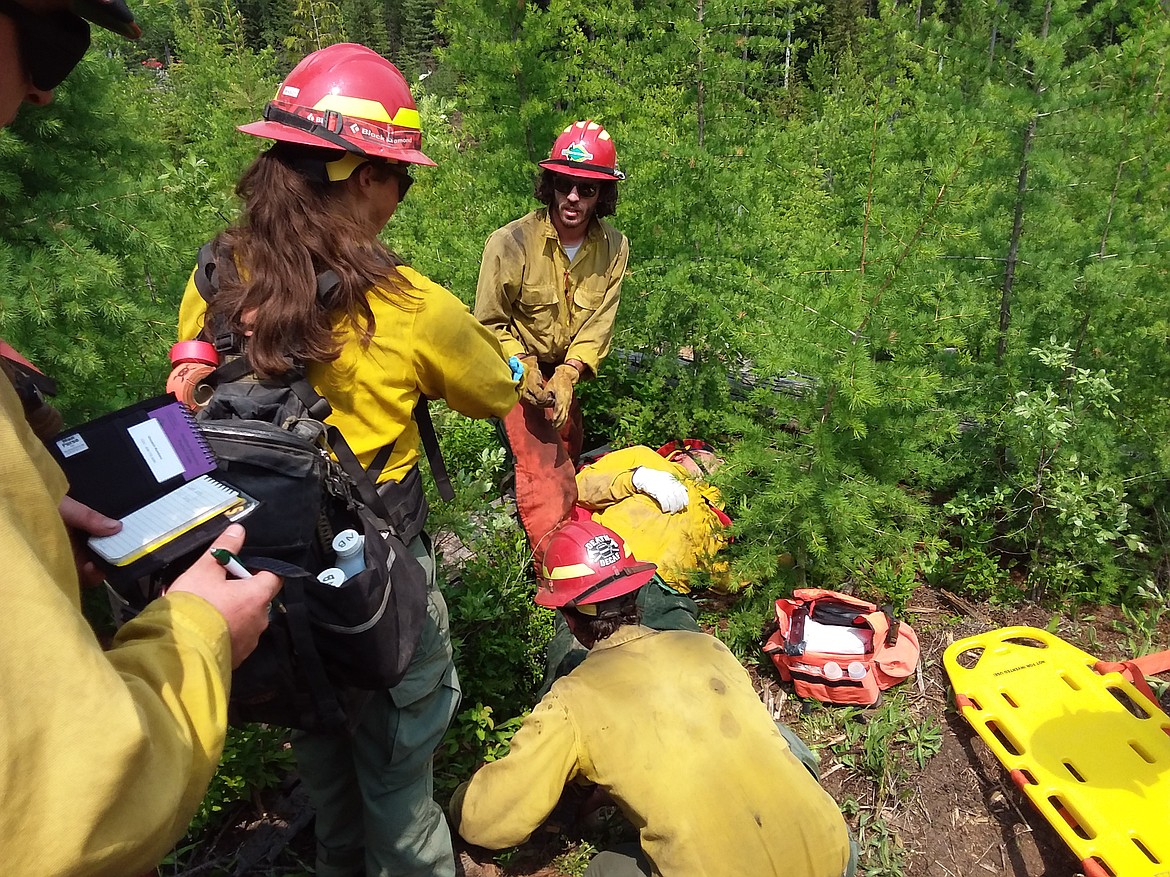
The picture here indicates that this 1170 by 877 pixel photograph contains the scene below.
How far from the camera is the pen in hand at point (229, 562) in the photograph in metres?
1.22

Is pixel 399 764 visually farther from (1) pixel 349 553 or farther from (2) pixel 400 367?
(2) pixel 400 367

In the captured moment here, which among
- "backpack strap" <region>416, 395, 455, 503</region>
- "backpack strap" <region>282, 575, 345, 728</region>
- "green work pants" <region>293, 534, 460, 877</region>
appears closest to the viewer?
"backpack strap" <region>282, 575, 345, 728</region>

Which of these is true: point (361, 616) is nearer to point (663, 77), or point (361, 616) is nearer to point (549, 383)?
point (549, 383)

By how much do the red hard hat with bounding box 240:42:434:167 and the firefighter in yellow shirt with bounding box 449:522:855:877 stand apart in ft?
5.61

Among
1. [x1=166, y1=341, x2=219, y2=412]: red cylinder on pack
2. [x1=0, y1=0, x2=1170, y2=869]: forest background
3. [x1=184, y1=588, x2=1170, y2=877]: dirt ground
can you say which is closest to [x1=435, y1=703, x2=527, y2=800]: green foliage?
[x1=0, y1=0, x2=1170, y2=869]: forest background

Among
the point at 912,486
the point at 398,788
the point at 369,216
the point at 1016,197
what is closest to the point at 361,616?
the point at 398,788

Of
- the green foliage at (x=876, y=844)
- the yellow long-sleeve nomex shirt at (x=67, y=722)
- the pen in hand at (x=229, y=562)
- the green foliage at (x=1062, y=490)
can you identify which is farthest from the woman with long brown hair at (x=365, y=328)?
the green foliage at (x=1062, y=490)

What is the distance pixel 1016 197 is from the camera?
12.5 ft

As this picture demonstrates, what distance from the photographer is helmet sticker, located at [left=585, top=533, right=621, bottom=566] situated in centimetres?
262

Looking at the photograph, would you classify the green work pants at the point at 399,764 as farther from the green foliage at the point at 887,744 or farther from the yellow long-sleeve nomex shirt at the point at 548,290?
the yellow long-sleeve nomex shirt at the point at 548,290

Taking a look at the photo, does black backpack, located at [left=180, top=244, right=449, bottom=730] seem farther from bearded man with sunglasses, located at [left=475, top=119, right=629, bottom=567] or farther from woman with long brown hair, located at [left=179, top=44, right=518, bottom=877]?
bearded man with sunglasses, located at [left=475, top=119, right=629, bottom=567]

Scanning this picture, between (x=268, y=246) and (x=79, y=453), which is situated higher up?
(x=268, y=246)

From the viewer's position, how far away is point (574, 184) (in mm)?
4020

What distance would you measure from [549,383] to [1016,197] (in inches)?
113
